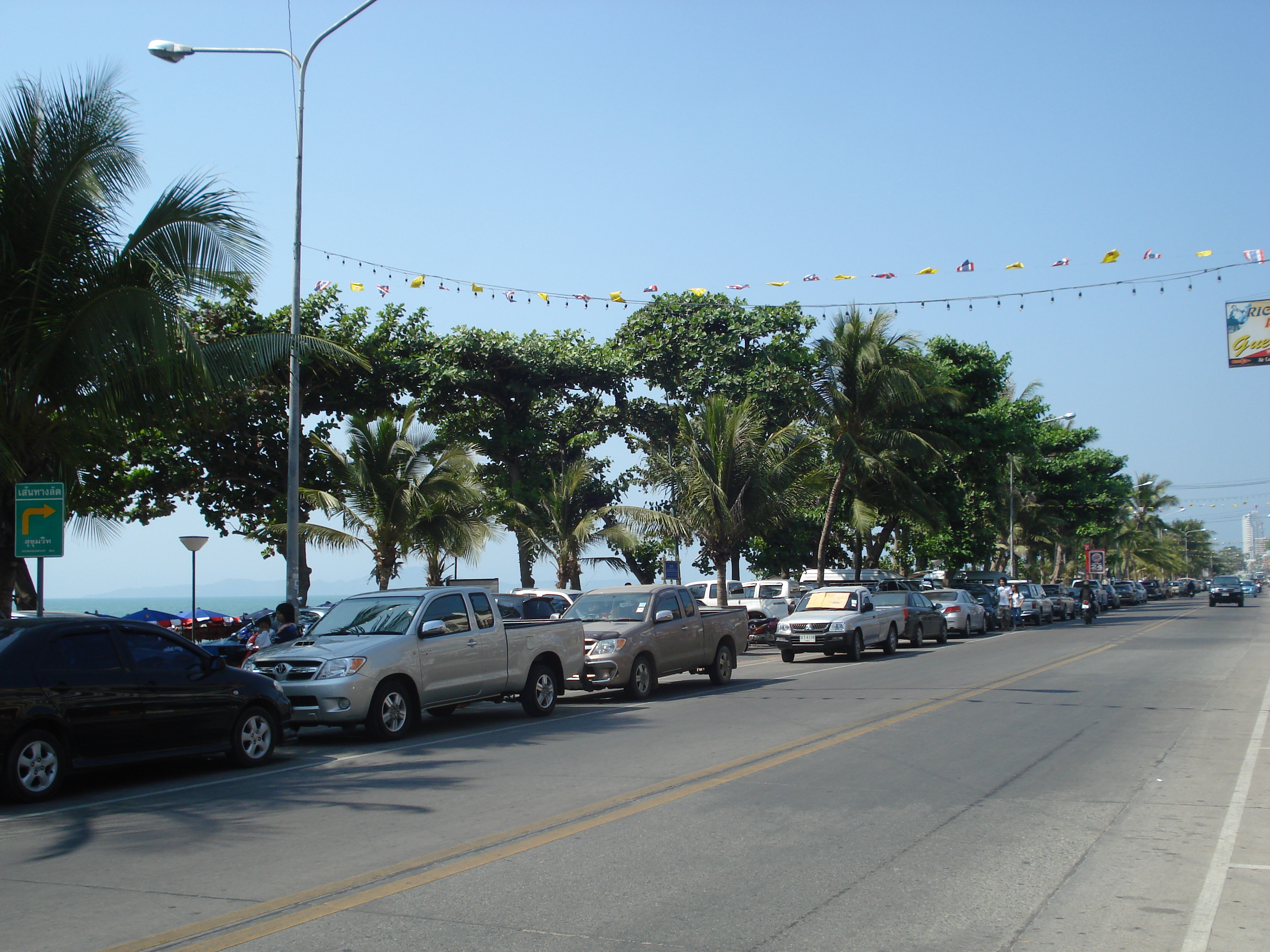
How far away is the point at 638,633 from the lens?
1719cm

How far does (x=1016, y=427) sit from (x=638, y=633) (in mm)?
31876

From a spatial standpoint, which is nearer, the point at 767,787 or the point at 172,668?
the point at 767,787

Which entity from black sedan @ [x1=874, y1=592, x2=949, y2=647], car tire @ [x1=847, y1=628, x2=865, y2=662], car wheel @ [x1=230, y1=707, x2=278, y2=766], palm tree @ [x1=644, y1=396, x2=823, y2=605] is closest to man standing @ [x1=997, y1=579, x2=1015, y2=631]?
black sedan @ [x1=874, y1=592, x2=949, y2=647]

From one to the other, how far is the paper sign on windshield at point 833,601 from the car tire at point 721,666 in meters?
6.18

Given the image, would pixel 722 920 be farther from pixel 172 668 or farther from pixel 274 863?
pixel 172 668

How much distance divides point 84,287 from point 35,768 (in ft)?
22.6

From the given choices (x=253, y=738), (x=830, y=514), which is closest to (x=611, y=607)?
(x=253, y=738)

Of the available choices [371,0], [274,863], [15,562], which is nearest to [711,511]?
[371,0]

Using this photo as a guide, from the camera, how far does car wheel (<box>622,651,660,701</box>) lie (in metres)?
17.0

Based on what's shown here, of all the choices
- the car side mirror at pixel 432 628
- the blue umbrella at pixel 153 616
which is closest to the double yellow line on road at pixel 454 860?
the car side mirror at pixel 432 628

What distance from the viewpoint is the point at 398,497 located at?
83.5 ft

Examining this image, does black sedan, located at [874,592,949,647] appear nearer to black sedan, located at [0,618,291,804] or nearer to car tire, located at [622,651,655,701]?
car tire, located at [622,651,655,701]

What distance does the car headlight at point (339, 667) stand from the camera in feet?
40.7

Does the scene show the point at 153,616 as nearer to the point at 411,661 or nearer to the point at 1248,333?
the point at 411,661
